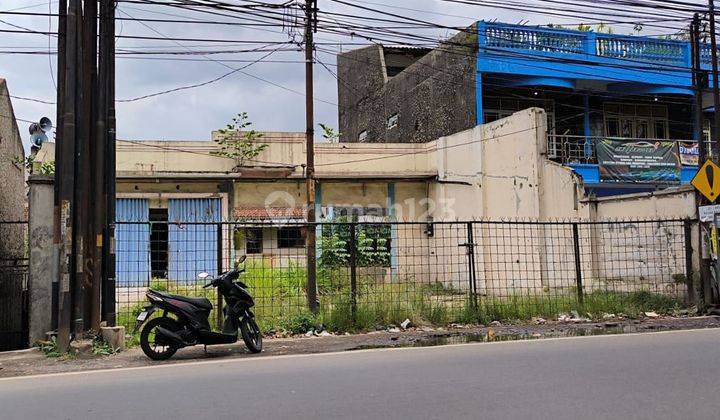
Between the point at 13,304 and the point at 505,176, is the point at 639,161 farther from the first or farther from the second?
the point at 13,304

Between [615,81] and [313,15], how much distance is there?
1295cm

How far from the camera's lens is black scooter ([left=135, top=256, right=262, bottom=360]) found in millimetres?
7852

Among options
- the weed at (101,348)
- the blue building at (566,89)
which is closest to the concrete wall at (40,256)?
the weed at (101,348)

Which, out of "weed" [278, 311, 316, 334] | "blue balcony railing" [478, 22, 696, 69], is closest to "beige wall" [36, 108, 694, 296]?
"weed" [278, 311, 316, 334]

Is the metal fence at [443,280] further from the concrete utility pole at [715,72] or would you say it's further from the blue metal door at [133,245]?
the concrete utility pole at [715,72]

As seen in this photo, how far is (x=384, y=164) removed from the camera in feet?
71.1

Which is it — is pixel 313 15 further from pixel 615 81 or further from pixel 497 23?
pixel 615 81

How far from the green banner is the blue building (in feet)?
0.51

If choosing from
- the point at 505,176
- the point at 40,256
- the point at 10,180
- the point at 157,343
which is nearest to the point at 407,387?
the point at 157,343

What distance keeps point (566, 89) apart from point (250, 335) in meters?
17.7

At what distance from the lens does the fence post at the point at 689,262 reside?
12188 mm

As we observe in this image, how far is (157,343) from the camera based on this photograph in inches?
309

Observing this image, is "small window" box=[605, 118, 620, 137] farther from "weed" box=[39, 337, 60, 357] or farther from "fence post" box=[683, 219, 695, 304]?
"weed" box=[39, 337, 60, 357]

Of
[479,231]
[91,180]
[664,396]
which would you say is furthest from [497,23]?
[664,396]
